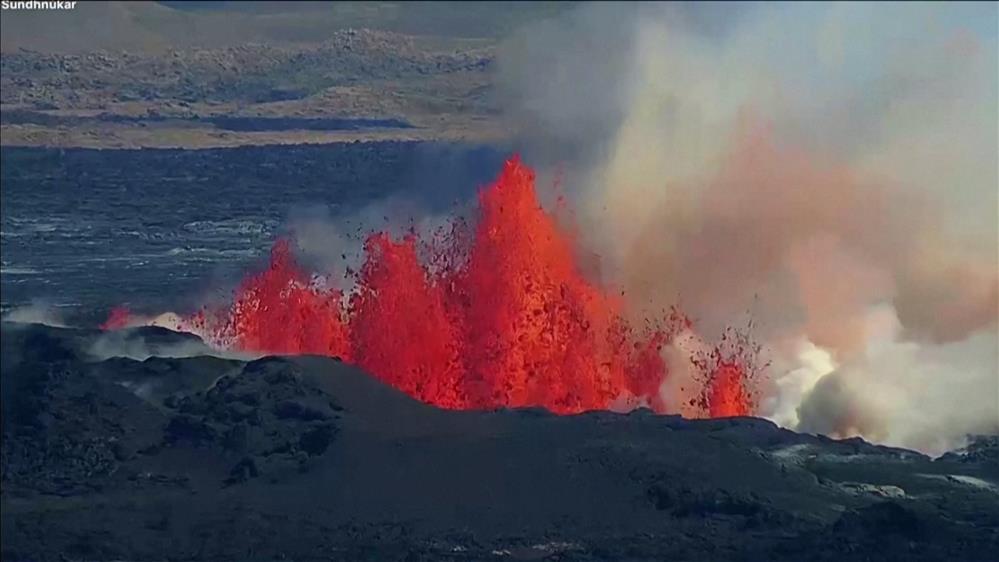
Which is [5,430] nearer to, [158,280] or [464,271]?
[158,280]

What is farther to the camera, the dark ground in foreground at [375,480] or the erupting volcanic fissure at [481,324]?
the erupting volcanic fissure at [481,324]

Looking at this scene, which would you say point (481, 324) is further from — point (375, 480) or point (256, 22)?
point (256, 22)

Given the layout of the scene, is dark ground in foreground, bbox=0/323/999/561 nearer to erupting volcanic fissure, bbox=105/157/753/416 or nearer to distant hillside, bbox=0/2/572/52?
erupting volcanic fissure, bbox=105/157/753/416

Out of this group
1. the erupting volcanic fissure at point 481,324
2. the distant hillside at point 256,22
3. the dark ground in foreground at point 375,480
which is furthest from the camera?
the distant hillside at point 256,22

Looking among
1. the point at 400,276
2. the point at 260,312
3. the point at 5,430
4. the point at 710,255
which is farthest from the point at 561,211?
the point at 5,430

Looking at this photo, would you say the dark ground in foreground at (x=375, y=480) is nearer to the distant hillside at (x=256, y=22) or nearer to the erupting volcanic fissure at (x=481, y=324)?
the erupting volcanic fissure at (x=481, y=324)

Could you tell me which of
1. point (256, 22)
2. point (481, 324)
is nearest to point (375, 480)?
point (481, 324)
